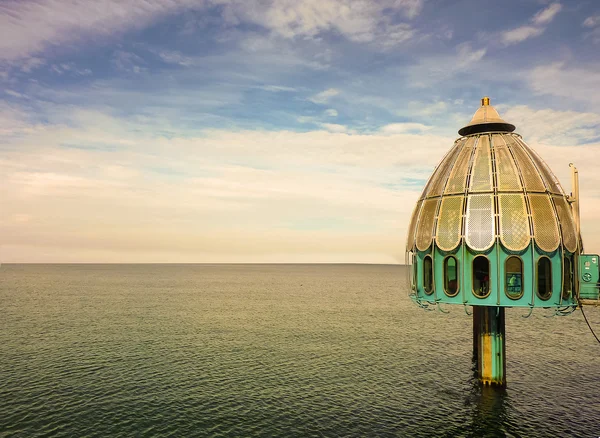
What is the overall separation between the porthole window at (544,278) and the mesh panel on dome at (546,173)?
4825 mm

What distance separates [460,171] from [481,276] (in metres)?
7.44

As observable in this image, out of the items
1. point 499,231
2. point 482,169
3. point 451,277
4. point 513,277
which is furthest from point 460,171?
point 451,277

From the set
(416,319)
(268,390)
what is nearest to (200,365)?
(268,390)

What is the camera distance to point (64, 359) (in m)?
44.1

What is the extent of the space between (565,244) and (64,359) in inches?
1885

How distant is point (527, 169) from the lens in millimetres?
27328

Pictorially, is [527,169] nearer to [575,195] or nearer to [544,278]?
[575,195]

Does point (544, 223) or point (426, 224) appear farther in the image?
point (426, 224)

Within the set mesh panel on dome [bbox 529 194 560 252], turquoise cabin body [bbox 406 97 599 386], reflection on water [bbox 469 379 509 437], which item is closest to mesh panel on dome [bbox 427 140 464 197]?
turquoise cabin body [bbox 406 97 599 386]

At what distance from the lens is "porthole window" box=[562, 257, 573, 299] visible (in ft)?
85.6

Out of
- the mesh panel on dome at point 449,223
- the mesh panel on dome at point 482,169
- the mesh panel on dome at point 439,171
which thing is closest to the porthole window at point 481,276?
the mesh panel on dome at point 449,223

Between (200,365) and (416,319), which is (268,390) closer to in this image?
(200,365)

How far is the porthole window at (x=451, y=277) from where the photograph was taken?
1070 inches

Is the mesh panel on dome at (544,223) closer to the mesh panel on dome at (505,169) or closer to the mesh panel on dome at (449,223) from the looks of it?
the mesh panel on dome at (505,169)
